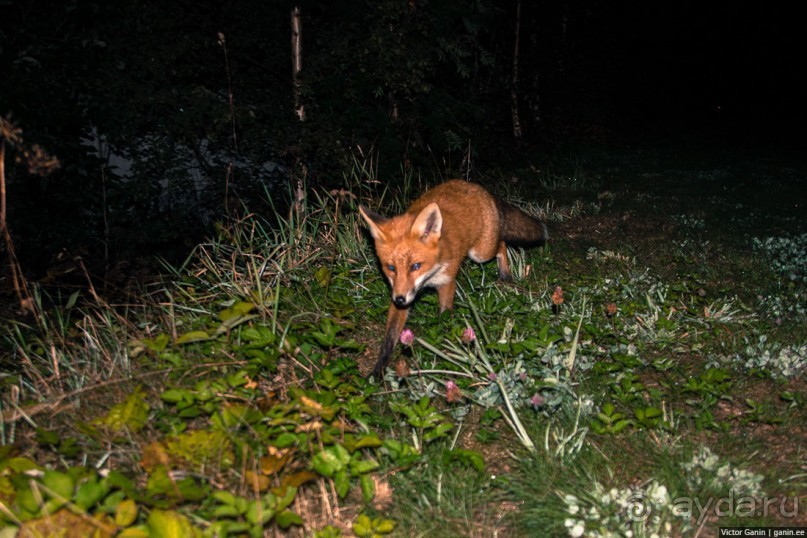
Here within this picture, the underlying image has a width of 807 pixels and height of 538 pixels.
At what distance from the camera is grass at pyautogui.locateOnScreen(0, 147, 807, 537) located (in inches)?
89.4

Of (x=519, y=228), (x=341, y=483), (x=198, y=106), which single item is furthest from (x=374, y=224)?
(x=198, y=106)

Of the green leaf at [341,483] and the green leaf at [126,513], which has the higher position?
the green leaf at [126,513]

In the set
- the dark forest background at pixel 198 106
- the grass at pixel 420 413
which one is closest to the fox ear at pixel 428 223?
the grass at pixel 420 413

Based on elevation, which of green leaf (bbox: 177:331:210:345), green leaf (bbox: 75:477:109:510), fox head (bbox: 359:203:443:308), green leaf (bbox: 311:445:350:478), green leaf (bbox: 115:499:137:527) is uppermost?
fox head (bbox: 359:203:443:308)

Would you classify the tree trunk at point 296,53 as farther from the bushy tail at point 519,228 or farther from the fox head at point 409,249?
the fox head at point 409,249

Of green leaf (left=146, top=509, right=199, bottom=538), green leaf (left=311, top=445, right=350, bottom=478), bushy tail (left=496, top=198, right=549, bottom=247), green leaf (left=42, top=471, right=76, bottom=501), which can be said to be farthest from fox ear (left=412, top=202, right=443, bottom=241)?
green leaf (left=42, top=471, right=76, bottom=501)

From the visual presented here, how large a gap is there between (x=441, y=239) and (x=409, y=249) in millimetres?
482

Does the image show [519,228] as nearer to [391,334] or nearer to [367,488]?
[391,334]

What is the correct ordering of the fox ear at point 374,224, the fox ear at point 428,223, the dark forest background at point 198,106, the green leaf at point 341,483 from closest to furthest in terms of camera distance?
1. the green leaf at point 341,483
2. the fox ear at point 428,223
3. the fox ear at point 374,224
4. the dark forest background at point 198,106

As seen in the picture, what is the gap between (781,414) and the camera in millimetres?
2979

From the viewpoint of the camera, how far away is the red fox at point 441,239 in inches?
146

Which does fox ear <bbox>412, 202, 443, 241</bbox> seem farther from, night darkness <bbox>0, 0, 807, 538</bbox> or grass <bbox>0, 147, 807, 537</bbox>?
grass <bbox>0, 147, 807, 537</bbox>

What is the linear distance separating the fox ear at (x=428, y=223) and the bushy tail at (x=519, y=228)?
5.15 ft

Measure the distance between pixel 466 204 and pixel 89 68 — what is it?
4.44 metres
